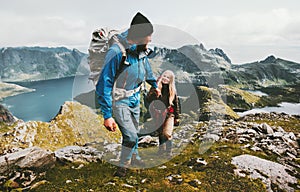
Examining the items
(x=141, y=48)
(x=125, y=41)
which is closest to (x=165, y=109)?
(x=141, y=48)

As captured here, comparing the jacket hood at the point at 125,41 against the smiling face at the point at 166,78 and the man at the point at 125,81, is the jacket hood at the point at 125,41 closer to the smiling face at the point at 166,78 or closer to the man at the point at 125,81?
the man at the point at 125,81

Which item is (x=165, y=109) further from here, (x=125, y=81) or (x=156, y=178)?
(x=125, y=81)

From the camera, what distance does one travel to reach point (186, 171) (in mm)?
7922

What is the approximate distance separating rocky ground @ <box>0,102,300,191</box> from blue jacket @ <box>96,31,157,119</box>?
2303 millimetres

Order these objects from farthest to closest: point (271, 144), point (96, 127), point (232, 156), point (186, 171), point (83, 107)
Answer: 1. point (83, 107)
2. point (96, 127)
3. point (271, 144)
4. point (232, 156)
5. point (186, 171)

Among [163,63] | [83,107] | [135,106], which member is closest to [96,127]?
[83,107]

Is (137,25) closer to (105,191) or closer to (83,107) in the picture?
(105,191)

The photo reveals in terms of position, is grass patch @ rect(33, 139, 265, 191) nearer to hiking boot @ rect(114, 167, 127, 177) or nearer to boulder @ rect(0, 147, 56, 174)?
hiking boot @ rect(114, 167, 127, 177)

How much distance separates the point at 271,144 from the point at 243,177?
337 centimetres

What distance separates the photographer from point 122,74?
6.64 m

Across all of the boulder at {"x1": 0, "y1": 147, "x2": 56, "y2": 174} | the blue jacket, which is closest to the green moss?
the boulder at {"x1": 0, "y1": 147, "x2": 56, "y2": 174}

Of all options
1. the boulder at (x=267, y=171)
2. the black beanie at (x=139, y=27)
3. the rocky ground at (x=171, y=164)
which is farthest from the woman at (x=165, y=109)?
the black beanie at (x=139, y=27)

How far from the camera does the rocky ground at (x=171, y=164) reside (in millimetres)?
7004

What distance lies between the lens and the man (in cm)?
620
